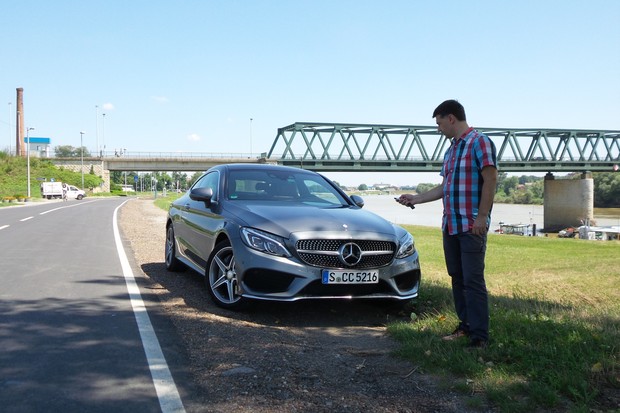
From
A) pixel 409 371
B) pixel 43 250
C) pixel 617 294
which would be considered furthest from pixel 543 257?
pixel 409 371

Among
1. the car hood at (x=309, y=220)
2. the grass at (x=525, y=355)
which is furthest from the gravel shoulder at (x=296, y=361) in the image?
the car hood at (x=309, y=220)

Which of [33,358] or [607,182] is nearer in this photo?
[33,358]

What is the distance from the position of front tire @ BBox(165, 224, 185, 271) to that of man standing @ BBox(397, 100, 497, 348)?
4.53m

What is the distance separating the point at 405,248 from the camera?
5.36m

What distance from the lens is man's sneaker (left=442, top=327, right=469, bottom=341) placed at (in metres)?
4.26

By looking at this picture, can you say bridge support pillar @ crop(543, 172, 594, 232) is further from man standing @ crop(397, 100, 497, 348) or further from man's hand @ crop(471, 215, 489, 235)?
man's hand @ crop(471, 215, 489, 235)

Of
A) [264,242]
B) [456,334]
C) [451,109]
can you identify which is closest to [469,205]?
[451,109]

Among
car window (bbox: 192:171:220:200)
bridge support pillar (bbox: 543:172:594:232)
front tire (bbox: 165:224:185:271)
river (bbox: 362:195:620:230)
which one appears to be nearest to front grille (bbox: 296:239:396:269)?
car window (bbox: 192:171:220:200)

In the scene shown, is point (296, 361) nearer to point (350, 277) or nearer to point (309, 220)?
point (350, 277)

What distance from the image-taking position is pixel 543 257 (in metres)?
21.3

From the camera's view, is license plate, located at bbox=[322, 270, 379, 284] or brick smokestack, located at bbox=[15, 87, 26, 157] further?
brick smokestack, located at bbox=[15, 87, 26, 157]

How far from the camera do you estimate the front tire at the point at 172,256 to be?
7.79m

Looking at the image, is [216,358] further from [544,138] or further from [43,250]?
[544,138]

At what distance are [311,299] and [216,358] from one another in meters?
1.24
